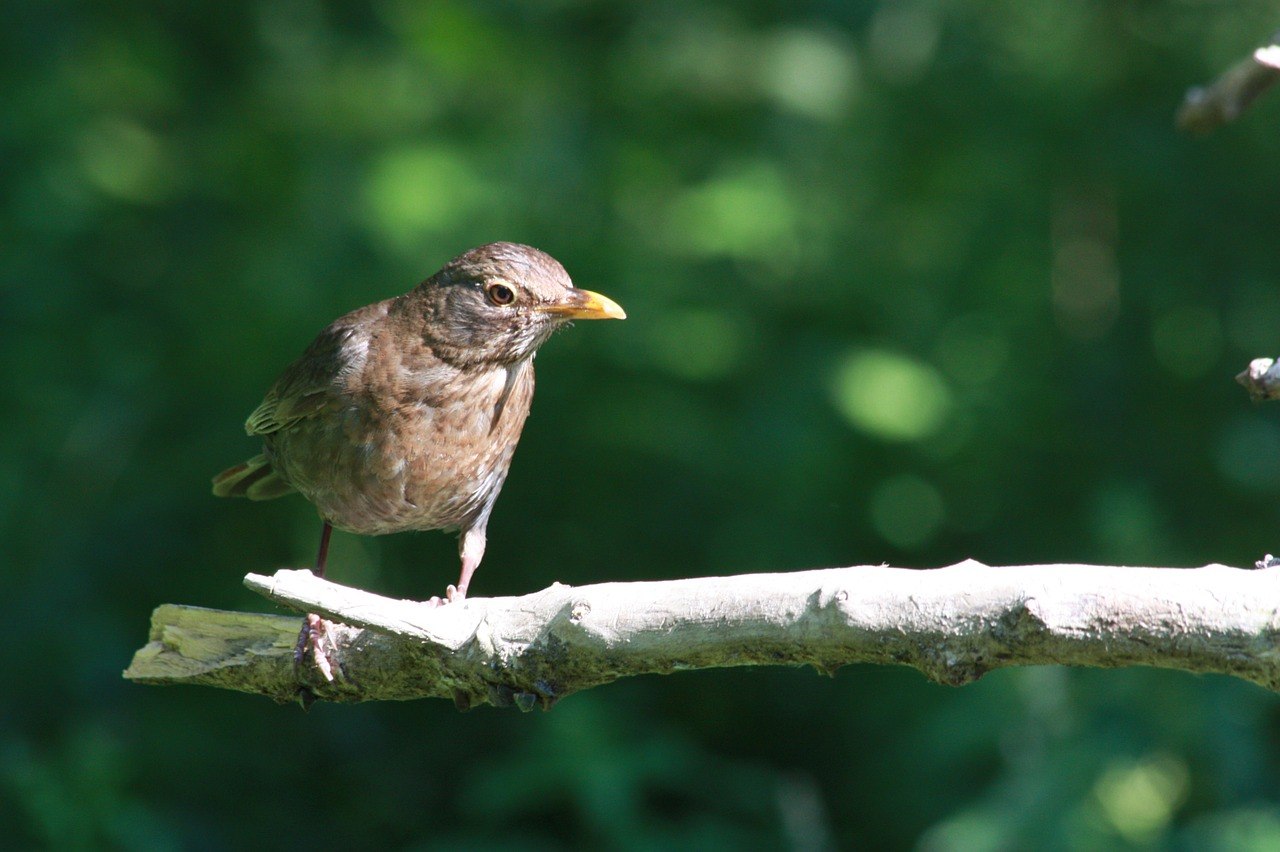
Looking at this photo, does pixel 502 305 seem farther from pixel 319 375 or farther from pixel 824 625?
pixel 824 625

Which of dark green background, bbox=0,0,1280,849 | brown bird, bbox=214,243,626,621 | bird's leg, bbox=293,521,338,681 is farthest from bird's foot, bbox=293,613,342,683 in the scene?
dark green background, bbox=0,0,1280,849

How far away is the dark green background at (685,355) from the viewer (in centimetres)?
577

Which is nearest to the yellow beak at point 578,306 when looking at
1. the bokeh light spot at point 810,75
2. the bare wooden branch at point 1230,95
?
the bare wooden branch at point 1230,95

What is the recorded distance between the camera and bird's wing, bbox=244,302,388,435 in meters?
4.05

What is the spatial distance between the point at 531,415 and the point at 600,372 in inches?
14.8

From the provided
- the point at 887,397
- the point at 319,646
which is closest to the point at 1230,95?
the point at 319,646

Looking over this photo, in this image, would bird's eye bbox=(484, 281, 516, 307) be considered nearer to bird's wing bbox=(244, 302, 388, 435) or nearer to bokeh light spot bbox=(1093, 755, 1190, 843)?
bird's wing bbox=(244, 302, 388, 435)

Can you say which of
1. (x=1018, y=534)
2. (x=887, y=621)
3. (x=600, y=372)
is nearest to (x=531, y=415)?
(x=600, y=372)

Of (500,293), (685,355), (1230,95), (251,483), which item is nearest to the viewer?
(1230,95)

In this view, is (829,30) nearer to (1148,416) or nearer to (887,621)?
(1148,416)

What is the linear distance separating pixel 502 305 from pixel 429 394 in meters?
0.34

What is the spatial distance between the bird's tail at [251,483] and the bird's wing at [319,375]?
27 centimetres

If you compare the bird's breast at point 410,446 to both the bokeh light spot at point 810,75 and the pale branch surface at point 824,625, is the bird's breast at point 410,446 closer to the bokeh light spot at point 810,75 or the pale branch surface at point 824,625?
the pale branch surface at point 824,625

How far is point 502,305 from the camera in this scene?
13.3ft
